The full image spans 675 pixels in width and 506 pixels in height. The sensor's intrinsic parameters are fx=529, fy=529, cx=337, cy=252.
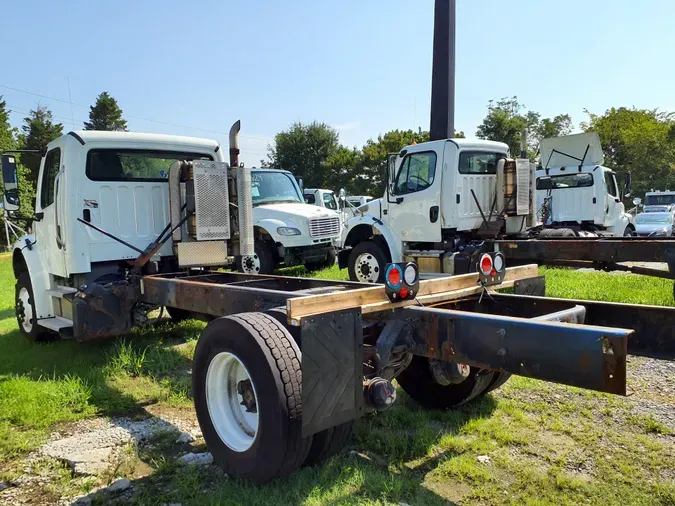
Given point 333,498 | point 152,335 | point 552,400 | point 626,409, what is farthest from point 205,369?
point 152,335

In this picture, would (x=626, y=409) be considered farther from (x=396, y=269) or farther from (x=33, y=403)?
(x=33, y=403)

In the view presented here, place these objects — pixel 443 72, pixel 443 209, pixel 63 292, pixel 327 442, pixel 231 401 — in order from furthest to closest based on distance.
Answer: pixel 443 72 < pixel 443 209 < pixel 63 292 < pixel 231 401 < pixel 327 442

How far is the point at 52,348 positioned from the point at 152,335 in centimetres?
112

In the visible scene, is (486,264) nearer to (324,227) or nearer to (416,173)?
(416,173)

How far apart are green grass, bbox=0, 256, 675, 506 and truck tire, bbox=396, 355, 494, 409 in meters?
0.11

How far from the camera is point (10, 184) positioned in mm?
5781

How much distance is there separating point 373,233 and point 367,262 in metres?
0.62

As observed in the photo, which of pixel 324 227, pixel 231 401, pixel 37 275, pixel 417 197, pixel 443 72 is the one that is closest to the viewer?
pixel 231 401

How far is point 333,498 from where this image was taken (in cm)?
279

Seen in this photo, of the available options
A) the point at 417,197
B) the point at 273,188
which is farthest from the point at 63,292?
the point at 273,188

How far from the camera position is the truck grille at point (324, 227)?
11.4 meters

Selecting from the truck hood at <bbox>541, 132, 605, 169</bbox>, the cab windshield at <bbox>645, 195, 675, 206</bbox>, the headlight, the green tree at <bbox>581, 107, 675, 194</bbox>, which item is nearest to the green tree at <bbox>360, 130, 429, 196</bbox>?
the green tree at <bbox>581, 107, 675, 194</bbox>

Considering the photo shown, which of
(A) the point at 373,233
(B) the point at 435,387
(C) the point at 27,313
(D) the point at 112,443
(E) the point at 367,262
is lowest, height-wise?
(D) the point at 112,443

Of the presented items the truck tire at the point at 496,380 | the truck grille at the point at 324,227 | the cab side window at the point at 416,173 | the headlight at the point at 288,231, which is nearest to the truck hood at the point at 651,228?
the truck grille at the point at 324,227
